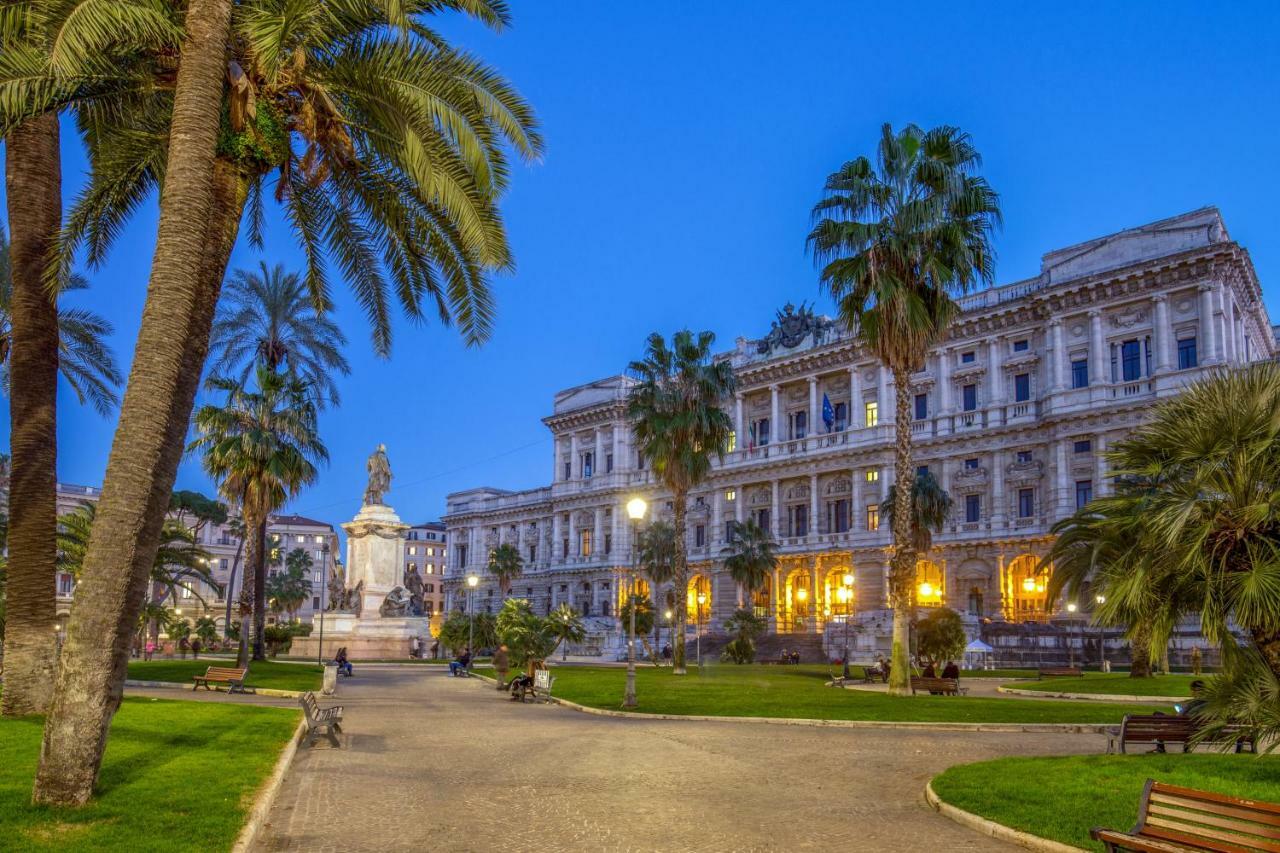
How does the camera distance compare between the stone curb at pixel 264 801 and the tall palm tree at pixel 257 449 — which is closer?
the stone curb at pixel 264 801

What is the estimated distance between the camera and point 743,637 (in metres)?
51.8

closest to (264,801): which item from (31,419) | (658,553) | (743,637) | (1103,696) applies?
(31,419)

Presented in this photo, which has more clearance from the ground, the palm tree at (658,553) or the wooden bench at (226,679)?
the palm tree at (658,553)

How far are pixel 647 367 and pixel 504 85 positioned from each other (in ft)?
91.7

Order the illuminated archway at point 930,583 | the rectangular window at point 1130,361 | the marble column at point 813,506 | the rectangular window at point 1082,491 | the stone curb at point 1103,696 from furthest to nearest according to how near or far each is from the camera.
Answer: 1. the marble column at point 813,506
2. the illuminated archway at point 930,583
3. the rectangular window at point 1082,491
4. the rectangular window at point 1130,361
5. the stone curb at point 1103,696

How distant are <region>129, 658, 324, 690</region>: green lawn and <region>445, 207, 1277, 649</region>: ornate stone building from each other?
80.8ft

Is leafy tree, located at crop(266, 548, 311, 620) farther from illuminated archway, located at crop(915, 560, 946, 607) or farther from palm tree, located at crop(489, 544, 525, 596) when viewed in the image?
illuminated archway, located at crop(915, 560, 946, 607)

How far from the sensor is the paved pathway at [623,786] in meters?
9.59

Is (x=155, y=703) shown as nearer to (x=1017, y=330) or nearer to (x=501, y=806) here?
(x=501, y=806)

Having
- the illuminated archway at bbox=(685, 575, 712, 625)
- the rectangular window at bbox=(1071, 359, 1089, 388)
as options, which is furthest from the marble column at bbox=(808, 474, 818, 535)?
the rectangular window at bbox=(1071, 359, 1089, 388)

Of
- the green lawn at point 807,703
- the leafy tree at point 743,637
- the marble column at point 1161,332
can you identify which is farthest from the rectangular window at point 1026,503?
the green lawn at point 807,703

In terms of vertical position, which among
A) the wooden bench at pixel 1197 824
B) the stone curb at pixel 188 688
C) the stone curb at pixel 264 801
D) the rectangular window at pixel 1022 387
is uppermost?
the rectangular window at pixel 1022 387

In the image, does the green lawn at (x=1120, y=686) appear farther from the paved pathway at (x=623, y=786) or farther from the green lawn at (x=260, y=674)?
the green lawn at (x=260, y=674)

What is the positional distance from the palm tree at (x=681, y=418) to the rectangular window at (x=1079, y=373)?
2595cm
